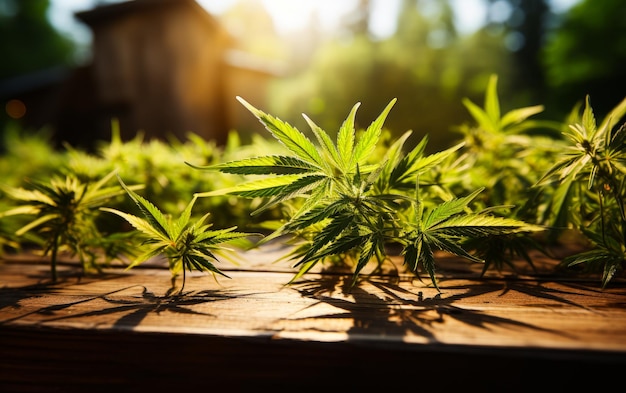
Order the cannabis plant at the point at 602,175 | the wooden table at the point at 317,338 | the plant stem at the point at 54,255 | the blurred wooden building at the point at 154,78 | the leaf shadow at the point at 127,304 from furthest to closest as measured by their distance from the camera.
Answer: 1. the blurred wooden building at the point at 154,78
2. the plant stem at the point at 54,255
3. the cannabis plant at the point at 602,175
4. the leaf shadow at the point at 127,304
5. the wooden table at the point at 317,338

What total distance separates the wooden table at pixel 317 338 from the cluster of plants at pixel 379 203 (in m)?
0.07

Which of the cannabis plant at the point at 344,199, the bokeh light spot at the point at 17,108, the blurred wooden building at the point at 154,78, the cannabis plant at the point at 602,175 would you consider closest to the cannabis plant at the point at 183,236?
the cannabis plant at the point at 344,199

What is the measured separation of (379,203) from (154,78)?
39.8ft

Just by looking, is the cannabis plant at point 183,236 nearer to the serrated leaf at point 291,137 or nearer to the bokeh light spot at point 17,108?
the serrated leaf at point 291,137

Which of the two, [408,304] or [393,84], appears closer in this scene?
[408,304]

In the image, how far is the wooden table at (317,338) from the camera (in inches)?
20.0

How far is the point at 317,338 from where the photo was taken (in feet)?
1.78

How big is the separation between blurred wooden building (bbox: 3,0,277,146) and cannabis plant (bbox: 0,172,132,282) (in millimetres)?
10272

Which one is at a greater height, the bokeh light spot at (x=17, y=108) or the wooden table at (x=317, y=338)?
the bokeh light spot at (x=17, y=108)

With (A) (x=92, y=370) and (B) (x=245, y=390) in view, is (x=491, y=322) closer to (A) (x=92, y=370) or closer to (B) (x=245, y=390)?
(B) (x=245, y=390)

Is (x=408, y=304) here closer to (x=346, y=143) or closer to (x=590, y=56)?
(x=346, y=143)

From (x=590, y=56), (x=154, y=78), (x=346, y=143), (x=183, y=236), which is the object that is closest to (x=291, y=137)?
(x=346, y=143)

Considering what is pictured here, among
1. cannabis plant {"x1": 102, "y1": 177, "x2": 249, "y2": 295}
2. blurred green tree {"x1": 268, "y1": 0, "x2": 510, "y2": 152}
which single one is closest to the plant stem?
cannabis plant {"x1": 102, "y1": 177, "x2": 249, "y2": 295}

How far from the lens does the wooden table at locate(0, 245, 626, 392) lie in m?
0.51
